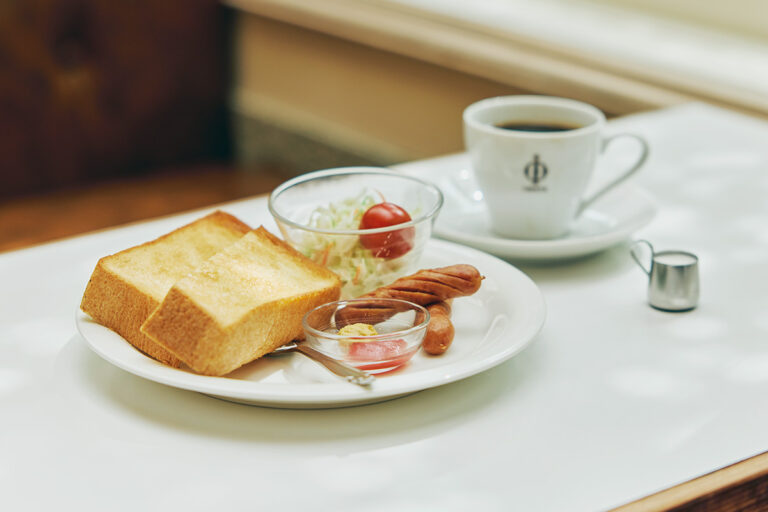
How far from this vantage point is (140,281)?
28.8 inches

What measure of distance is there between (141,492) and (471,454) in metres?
0.23

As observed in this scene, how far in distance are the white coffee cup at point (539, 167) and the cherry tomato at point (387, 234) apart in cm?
18

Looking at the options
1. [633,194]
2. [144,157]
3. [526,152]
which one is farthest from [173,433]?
[144,157]

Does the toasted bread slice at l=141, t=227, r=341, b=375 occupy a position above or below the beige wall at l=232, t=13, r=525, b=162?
above

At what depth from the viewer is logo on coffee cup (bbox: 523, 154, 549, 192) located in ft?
3.21

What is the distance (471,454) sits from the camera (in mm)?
624

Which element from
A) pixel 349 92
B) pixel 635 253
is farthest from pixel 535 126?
pixel 349 92

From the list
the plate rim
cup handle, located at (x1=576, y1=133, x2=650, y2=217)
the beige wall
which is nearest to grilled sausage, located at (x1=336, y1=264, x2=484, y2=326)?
the plate rim

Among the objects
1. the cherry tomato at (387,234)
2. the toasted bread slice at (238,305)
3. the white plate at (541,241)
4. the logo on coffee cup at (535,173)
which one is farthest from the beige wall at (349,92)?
the toasted bread slice at (238,305)

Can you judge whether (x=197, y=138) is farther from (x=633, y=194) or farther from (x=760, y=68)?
(x=633, y=194)

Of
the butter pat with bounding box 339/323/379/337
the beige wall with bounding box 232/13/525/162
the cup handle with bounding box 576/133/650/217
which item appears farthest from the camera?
the beige wall with bounding box 232/13/525/162

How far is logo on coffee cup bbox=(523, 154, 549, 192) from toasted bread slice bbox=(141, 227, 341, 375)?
314 mm

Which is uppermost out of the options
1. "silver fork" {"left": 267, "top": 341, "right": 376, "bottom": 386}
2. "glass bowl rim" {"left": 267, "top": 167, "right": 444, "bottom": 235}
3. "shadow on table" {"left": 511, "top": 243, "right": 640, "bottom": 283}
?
"glass bowl rim" {"left": 267, "top": 167, "right": 444, "bottom": 235}

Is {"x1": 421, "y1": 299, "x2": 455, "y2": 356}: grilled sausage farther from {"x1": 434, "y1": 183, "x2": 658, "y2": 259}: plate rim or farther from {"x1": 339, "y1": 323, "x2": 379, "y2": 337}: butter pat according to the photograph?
{"x1": 434, "y1": 183, "x2": 658, "y2": 259}: plate rim
